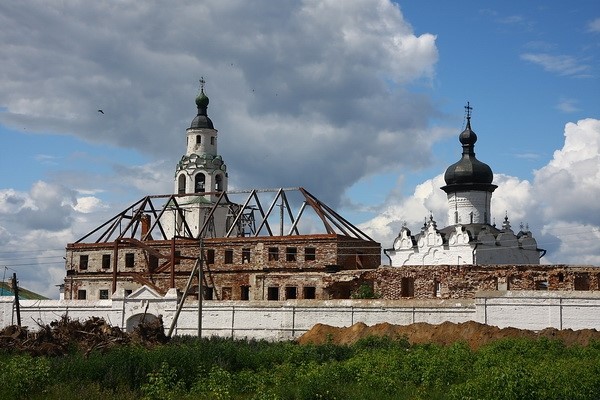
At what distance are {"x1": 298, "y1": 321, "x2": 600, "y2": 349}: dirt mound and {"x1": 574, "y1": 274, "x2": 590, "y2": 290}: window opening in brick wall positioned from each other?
6.74 m

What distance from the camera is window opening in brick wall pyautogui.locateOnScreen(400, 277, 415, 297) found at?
1437 inches

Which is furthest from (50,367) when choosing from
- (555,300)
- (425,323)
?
(555,300)

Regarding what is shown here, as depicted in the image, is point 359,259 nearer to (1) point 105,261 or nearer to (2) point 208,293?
(2) point 208,293

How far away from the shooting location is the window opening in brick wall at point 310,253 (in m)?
40.8

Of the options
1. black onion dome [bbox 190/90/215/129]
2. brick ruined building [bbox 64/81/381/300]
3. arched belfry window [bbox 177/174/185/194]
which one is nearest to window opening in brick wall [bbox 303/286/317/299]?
brick ruined building [bbox 64/81/381/300]

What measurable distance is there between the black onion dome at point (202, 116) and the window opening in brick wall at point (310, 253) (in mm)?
17358

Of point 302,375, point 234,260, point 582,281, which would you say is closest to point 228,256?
point 234,260

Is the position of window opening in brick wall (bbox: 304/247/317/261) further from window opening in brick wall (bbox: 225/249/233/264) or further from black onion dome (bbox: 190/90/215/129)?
black onion dome (bbox: 190/90/215/129)

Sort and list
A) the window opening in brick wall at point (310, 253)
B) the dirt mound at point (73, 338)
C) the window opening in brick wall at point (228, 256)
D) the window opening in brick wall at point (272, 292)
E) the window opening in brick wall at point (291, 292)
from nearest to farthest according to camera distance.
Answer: the dirt mound at point (73, 338) < the window opening in brick wall at point (291, 292) < the window opening in brick wall at point (272, 292) < the window opening in brick wall at point (310, 253) < the window opening in brick wall at point (228, 256)

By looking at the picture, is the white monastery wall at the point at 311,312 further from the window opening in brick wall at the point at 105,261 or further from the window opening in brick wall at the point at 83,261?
the window opening in brick wall at the point at 83,261

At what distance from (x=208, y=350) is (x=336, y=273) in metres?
16.2

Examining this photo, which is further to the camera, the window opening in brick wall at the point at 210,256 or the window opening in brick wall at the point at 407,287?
the window opening in brick wall at the point at 210,256

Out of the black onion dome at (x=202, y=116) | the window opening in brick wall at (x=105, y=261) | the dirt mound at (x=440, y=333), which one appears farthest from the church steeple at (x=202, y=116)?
the dirt mound at (x=440, y=333)

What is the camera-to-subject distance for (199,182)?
5428cm
